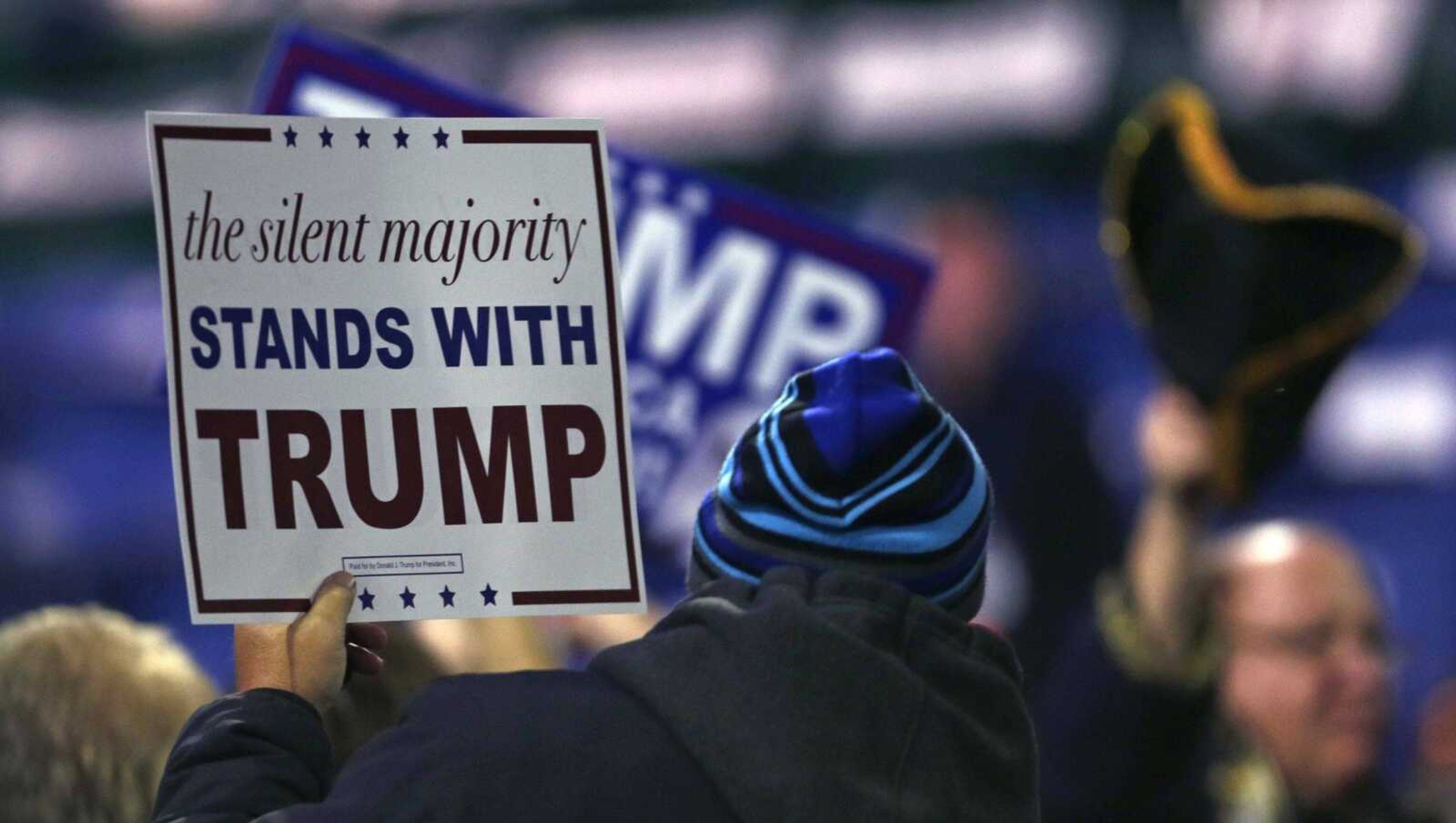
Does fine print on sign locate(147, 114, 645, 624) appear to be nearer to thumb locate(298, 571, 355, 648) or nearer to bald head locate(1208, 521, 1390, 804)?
thumb locate(298, 571, 355, 648)

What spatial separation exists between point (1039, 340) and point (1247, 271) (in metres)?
2.15

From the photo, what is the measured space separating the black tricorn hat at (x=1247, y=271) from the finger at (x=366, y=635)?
1.72m

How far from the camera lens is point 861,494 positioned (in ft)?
4.61

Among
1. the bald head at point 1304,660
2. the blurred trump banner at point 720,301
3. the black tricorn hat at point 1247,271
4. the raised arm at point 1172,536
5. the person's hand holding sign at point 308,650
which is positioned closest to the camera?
the person's hand holding sign at point 308,650

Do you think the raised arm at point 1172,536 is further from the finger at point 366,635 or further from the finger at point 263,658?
the finger at point 263,658

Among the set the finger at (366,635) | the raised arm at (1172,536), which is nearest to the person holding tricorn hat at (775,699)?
the finger at (366,635)

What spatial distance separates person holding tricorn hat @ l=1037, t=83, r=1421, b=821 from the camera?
3111 mm

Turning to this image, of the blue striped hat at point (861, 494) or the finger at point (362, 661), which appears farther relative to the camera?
the finger at point (362, 661)

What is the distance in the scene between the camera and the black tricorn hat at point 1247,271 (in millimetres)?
3051

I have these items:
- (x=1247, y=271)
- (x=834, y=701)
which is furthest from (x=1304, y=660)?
(x=834, y=701)

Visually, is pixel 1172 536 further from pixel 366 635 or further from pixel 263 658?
pixel 263 658

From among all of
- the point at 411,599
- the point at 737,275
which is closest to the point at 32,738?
the point at 411,599

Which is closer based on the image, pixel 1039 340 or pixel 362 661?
pixel 362 661

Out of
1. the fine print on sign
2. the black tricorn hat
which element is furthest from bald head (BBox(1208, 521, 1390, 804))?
the fine print on sign
